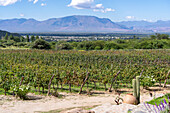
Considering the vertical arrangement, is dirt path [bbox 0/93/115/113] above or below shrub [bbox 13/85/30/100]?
below

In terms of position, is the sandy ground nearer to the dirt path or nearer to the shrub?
the dirt path

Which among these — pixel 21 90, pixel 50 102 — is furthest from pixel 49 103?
pixel 21 90

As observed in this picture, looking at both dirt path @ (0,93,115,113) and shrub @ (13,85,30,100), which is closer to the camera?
dirt path @ (0,93,115,113)

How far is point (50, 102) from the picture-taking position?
51.5ft

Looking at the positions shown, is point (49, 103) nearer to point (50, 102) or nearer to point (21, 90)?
point (50, 102)

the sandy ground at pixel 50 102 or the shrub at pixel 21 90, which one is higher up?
the shrub at pixel 21 90

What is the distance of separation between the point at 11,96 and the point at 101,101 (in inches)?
254

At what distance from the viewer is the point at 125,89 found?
69.4 feet

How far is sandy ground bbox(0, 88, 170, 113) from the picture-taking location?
13.8 meters

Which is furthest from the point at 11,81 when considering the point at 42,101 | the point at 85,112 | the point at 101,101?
the point at 85,112

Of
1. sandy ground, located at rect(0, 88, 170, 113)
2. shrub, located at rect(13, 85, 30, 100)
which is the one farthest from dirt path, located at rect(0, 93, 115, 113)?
shrub, located at rect(13, 85, 30, 100)

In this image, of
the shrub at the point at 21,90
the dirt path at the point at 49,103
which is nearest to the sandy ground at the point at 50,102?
the dirt path at the point at 49,103

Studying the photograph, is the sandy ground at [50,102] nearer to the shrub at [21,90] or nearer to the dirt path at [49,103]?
the dirt path at [49,103]

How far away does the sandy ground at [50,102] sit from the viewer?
543 inches
